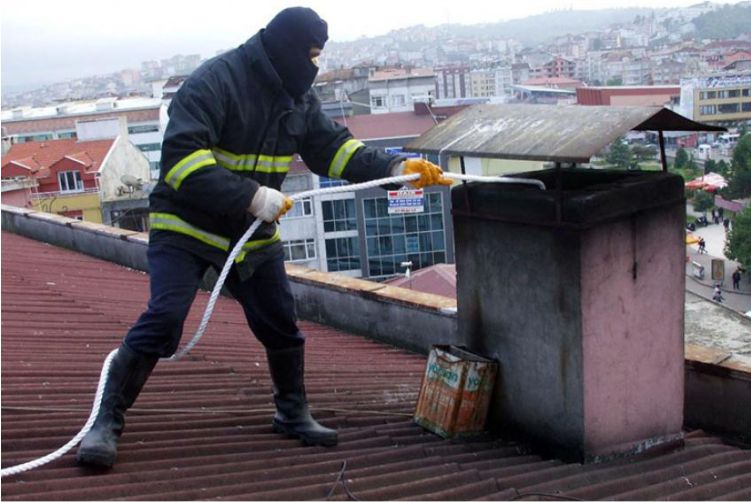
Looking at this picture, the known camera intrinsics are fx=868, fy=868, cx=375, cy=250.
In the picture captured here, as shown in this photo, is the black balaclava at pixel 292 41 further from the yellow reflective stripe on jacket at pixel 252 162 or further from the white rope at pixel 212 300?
the white rope at pixel 212 300

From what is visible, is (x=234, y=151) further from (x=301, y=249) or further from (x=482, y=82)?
(x=482, y=82)

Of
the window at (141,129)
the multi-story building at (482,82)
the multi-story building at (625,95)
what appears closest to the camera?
the multi-story building at (625,95)

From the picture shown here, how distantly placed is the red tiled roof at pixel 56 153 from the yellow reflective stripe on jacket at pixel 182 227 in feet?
82.9

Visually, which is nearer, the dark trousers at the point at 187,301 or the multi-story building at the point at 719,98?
the dark trousers at the point at 187,301

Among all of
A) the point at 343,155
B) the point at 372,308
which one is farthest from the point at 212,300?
the point at 372,308

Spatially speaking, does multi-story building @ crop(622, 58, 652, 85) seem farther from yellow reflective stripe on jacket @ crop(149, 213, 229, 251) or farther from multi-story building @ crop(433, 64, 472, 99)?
yellow reflective stripe on jacket @ crop(149, 213, 229, 251)

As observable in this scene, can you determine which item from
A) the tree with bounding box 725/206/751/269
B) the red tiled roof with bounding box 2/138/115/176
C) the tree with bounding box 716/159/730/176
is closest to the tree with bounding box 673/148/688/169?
the tree with bounding box 716/159/730/176

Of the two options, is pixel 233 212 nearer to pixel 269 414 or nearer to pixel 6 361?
pixel 269 414

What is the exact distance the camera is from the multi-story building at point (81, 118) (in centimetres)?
5381

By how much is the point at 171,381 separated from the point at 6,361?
0.76 meters

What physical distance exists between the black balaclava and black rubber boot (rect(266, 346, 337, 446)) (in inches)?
39.9

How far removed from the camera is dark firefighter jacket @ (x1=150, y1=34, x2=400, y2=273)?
2.74m

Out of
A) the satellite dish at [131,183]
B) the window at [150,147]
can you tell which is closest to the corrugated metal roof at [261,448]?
the satellite dish at [131,183]

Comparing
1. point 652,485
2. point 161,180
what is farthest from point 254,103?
point 652,485
